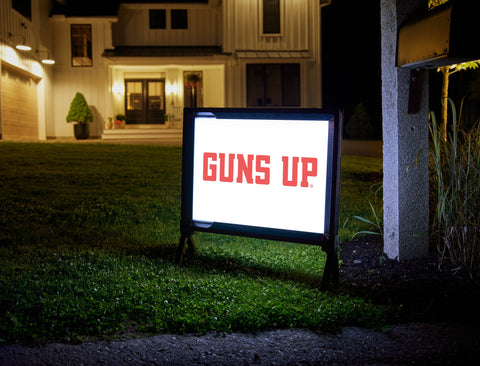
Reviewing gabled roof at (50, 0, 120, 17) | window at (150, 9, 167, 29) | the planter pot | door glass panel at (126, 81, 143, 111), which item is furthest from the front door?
the planter pot

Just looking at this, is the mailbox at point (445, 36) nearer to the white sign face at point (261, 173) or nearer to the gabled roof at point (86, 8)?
the white sign face at point (261, 173)

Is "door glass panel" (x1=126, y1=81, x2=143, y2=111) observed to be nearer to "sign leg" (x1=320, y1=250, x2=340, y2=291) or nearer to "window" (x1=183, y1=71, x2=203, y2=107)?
"window" (x1=183, y1=71, x2=203, y2=107)

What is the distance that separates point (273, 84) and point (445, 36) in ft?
76.3

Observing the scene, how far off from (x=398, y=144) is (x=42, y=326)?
3069mm

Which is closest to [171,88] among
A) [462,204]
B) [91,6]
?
[91,6]

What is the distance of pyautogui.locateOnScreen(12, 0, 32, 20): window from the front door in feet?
20.2

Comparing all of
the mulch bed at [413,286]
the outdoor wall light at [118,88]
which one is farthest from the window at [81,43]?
the mulch bed at [413,286]

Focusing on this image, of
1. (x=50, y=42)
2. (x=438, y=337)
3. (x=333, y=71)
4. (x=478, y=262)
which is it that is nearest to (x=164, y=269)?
(x=438, y=337)

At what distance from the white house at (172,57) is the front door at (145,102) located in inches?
2.1

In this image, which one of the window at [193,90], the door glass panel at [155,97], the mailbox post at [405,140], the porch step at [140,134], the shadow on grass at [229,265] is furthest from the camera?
the door glass panel at [155,97]

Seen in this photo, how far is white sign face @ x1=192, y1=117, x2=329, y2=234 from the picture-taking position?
4.01 meters

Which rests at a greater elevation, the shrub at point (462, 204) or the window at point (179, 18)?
the window at point (179, 18)

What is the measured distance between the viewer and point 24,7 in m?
22.8

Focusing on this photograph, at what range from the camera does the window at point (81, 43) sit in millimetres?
26281
